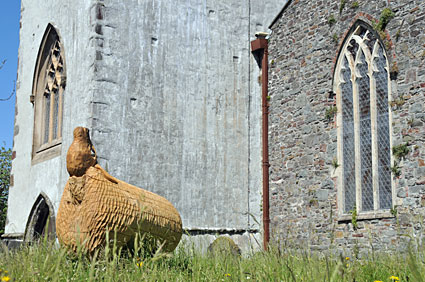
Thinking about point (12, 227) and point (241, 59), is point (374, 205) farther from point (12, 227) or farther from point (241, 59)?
point (12, 227)

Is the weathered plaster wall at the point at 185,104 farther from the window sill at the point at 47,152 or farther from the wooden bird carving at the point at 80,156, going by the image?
the wooden bird carving at the point at 80,156

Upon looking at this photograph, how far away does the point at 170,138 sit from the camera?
12.5 meters

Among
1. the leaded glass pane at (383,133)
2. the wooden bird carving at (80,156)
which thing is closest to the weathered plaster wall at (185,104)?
the leaded glass pane at (383,133)

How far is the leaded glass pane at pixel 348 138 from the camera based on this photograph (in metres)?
11.0

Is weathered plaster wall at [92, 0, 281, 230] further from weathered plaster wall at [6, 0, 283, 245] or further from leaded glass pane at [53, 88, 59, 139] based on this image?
leaded glass pane at [53, 88, 59, 139]

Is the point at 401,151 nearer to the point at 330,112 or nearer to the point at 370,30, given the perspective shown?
the point at 330,112

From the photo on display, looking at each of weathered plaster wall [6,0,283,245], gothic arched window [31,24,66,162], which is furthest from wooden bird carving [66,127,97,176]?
gothic arched window [31,24,66,162]

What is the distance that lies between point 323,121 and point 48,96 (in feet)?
24.8

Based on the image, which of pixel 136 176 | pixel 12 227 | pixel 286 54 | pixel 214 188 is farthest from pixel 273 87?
pixel 12 227

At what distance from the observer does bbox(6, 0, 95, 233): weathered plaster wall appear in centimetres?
1209

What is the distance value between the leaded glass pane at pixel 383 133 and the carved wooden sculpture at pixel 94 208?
5.02 metres

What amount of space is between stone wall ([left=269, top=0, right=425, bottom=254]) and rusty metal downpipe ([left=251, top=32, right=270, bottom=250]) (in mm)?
160

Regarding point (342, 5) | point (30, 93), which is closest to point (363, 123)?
point (342, 5)

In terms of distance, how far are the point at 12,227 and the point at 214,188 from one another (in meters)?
5.95
